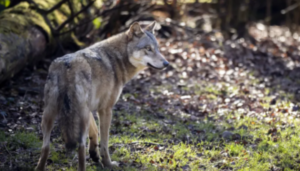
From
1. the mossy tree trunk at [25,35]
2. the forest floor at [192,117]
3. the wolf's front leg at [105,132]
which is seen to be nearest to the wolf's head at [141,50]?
→ the wolf's front leg at [105,132]

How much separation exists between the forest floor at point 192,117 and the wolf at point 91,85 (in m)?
0.58

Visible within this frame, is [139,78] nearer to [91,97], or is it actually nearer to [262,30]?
[91,97]

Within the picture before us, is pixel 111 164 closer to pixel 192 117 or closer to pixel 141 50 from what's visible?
pixel 141 50

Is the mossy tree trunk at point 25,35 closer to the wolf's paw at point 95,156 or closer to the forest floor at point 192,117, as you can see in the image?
the forest floor at point 192,117

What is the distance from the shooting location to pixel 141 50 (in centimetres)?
530

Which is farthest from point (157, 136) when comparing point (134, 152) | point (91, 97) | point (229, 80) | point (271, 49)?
point (271, 49)

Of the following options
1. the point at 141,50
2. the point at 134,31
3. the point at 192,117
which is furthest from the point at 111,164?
the point at 192,117

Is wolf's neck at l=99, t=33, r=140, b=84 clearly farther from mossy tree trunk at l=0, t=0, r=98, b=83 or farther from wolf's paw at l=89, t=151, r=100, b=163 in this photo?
mossy tree trunk at l=0, t=0, r=98, b=83

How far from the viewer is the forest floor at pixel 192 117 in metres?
5.05

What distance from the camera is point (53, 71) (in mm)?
4098

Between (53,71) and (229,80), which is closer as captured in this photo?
(53,71)

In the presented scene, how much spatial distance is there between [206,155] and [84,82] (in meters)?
2.22

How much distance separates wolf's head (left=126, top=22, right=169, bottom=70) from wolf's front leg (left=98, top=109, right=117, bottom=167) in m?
0.93

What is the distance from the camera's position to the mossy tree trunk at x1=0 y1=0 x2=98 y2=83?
6.36 m
